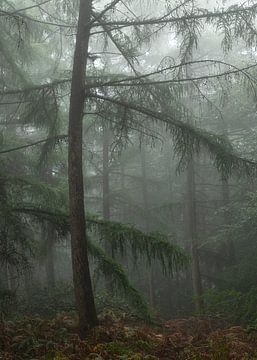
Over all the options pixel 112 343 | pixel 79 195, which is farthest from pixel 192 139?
pixel 112 343

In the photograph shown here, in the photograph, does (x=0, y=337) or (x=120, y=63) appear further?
(x=120, y=63)

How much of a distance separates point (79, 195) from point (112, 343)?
2.49m

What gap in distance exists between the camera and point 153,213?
20.7m

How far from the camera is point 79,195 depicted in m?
7.41

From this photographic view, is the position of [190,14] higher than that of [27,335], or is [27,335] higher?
[190,14]

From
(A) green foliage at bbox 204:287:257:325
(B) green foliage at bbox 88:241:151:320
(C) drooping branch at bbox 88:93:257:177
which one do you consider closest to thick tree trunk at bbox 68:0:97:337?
(C) drooping branch at bbox 88:93:257:177

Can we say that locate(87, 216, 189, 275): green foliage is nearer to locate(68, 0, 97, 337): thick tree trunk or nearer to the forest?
the forest

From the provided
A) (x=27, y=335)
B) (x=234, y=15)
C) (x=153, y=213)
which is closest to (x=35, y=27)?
(x=234, y=15)

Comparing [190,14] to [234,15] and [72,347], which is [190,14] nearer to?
[234,15]

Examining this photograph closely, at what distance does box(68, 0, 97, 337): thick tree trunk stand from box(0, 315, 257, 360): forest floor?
0.48 meters

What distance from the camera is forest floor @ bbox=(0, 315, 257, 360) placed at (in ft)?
20.1

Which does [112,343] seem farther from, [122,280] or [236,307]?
[236,307]

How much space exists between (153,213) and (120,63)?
861cm

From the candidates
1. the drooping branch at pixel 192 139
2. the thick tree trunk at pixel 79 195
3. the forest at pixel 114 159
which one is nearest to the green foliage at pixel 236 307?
the forest at pixel 114 159
